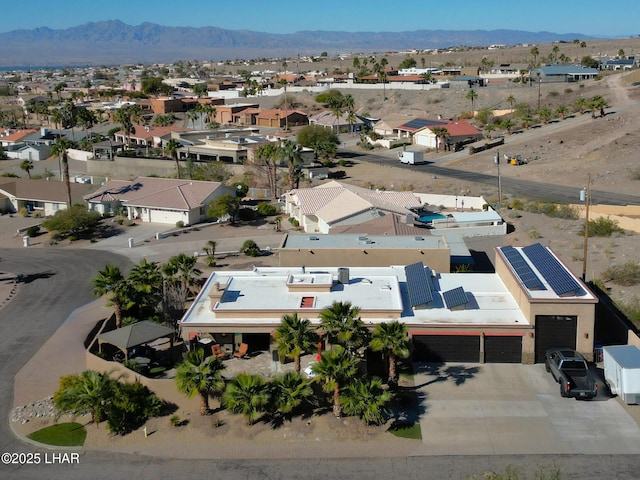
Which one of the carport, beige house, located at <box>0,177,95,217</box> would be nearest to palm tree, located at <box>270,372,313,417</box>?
the carport

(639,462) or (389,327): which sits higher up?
(389,327)

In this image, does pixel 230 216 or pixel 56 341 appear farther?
pixel 230 216

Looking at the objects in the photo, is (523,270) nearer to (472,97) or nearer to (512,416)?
(512,416)

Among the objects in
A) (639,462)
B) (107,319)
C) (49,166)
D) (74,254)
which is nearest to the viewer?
(639,462)

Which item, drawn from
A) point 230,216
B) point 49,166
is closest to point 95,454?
point 230,216

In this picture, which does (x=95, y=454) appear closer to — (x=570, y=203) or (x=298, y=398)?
(x=298, y=398)

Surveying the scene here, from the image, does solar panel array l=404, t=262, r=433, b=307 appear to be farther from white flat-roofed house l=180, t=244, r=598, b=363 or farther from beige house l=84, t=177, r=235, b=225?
beige house l=84, t=177, r=235, b=225
